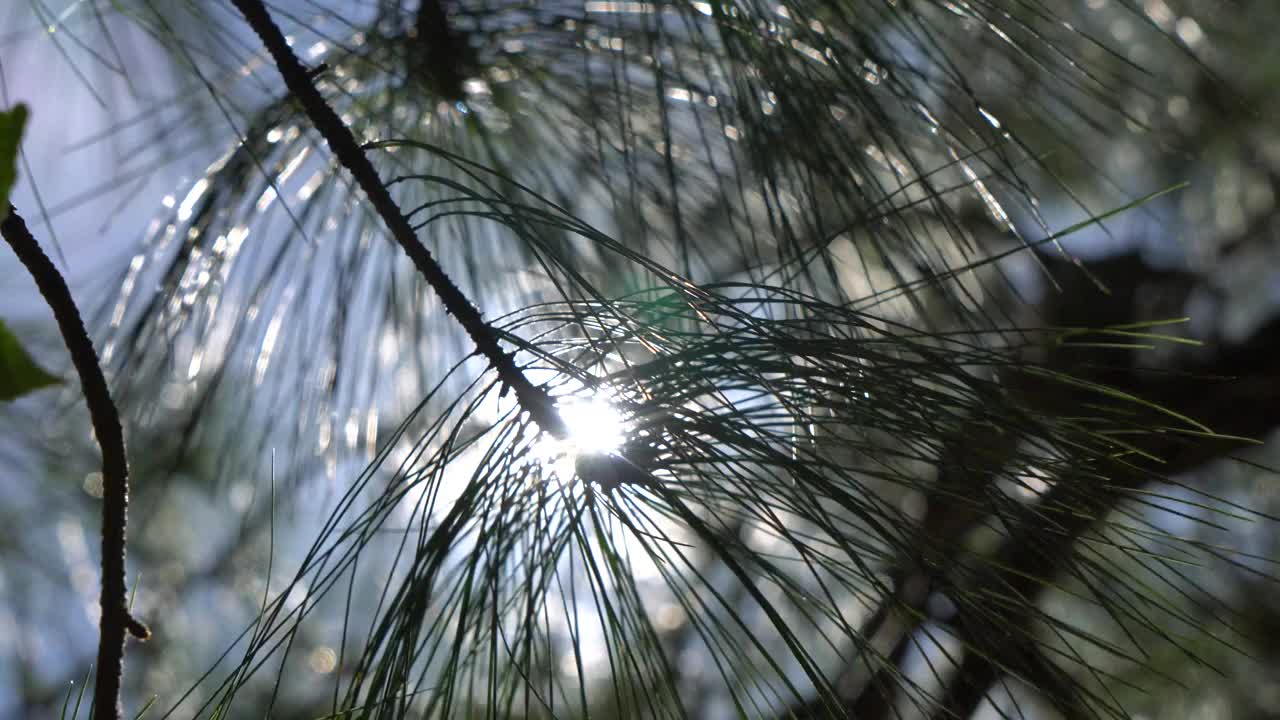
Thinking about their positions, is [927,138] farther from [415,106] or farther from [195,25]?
[195,25]

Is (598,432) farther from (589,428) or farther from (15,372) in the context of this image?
(15,372)

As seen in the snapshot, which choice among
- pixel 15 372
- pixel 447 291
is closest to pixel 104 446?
pixel 447 291

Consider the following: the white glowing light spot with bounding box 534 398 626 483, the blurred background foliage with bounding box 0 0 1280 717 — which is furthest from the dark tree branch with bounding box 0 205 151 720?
the white glowing light spot with bounding box 534 398 626 483

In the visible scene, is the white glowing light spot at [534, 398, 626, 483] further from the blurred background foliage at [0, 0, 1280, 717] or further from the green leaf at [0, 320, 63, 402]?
the green leaf at [0, 320, 63, 402]

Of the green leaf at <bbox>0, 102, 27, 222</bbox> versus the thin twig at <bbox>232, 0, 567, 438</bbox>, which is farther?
the thin twig at <bbox>232, 0, 567, 438</bbox>

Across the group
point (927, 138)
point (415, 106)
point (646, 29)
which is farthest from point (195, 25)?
point (927, 138)
